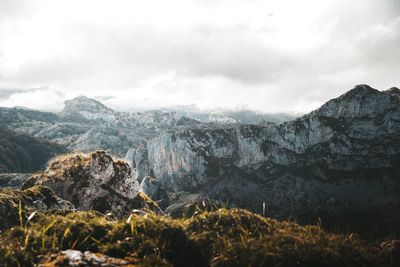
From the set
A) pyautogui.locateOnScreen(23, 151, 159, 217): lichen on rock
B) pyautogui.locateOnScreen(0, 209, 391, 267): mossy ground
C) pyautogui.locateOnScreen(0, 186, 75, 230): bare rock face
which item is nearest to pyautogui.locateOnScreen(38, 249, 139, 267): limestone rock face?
pyautogui.locateOnScreen(0, 209, 391, 267): mossy ground

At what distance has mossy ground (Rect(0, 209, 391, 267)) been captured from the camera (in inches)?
337

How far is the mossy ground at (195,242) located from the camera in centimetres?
857

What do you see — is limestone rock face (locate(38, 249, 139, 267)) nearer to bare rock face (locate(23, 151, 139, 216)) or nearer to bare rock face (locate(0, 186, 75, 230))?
bare rock face (locate(0, 186, 75, 230))

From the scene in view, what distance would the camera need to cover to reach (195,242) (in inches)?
380

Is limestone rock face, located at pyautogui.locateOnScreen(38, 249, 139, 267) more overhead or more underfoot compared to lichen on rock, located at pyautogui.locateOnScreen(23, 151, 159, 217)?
more overhead

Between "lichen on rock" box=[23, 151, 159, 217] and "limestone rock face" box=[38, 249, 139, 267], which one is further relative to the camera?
"lichen on rock" box=[23, 151, 159, 217]

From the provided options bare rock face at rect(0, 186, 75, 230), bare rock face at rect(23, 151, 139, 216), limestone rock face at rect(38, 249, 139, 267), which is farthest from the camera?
bare rock face at rect(23, 151, 139, 216)

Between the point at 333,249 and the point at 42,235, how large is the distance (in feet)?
21.0

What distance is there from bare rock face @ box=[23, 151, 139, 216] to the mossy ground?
2007 cm

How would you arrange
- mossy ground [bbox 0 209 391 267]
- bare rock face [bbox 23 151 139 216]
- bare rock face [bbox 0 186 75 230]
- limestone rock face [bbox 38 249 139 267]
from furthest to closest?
bare rock face [bbox 23 151 139 216]
bare rock face [bbox 0 186 75 230]
mossy ground [bbox 0 209 391 267]
limestone rock face [bbox 38 249 139 267]

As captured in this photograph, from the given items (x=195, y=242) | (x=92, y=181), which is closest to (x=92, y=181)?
(x=92, y=181)

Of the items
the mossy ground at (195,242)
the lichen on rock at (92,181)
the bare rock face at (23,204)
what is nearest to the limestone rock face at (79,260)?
the mossy ground at (195,242)

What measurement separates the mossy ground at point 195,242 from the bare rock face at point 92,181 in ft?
65.8

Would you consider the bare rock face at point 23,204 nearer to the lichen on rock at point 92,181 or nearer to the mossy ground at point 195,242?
the mossy ground at point 195,242
